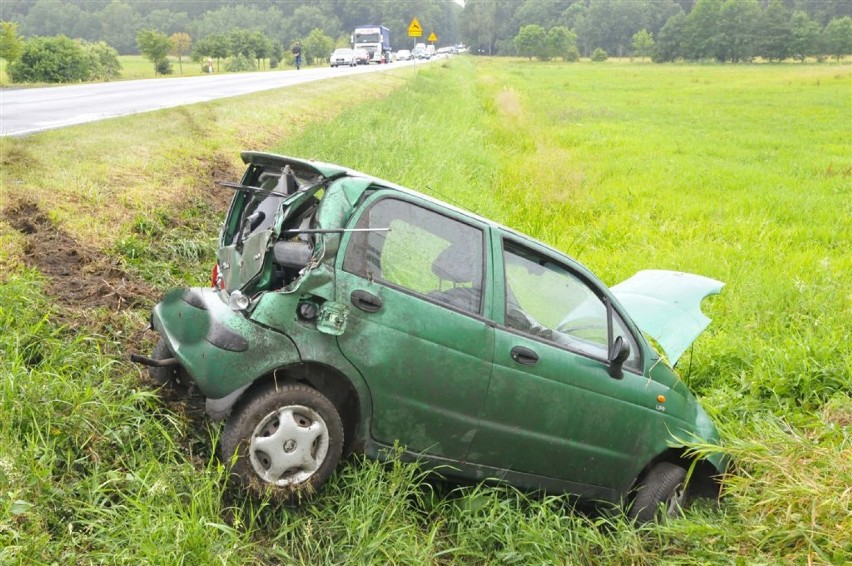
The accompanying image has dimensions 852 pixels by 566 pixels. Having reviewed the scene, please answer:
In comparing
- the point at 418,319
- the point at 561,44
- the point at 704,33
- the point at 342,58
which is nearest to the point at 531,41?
the point at 561,44

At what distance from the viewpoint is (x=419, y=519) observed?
14.0 ft

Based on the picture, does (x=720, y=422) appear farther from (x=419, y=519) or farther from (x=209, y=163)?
(x=209, y=163)

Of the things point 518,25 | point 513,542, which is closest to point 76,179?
point 513,542

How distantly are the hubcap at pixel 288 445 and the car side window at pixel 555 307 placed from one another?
1.20 meters

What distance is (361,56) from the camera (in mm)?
56094

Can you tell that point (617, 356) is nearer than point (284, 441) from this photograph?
No

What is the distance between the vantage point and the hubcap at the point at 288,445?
3510mm

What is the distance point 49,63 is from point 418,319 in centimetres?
2741

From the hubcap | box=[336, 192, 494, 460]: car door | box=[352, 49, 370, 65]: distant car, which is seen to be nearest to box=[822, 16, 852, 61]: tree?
box=[352, 49, 370, 65]: distant car

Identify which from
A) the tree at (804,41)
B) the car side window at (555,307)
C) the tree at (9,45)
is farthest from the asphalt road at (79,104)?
the tree at (804,41)

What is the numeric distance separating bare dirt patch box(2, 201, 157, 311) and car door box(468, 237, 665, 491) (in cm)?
302

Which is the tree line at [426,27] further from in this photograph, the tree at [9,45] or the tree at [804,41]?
the tree at [9,45]

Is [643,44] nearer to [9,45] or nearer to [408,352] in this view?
[9,45]

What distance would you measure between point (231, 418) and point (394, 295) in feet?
3.27
